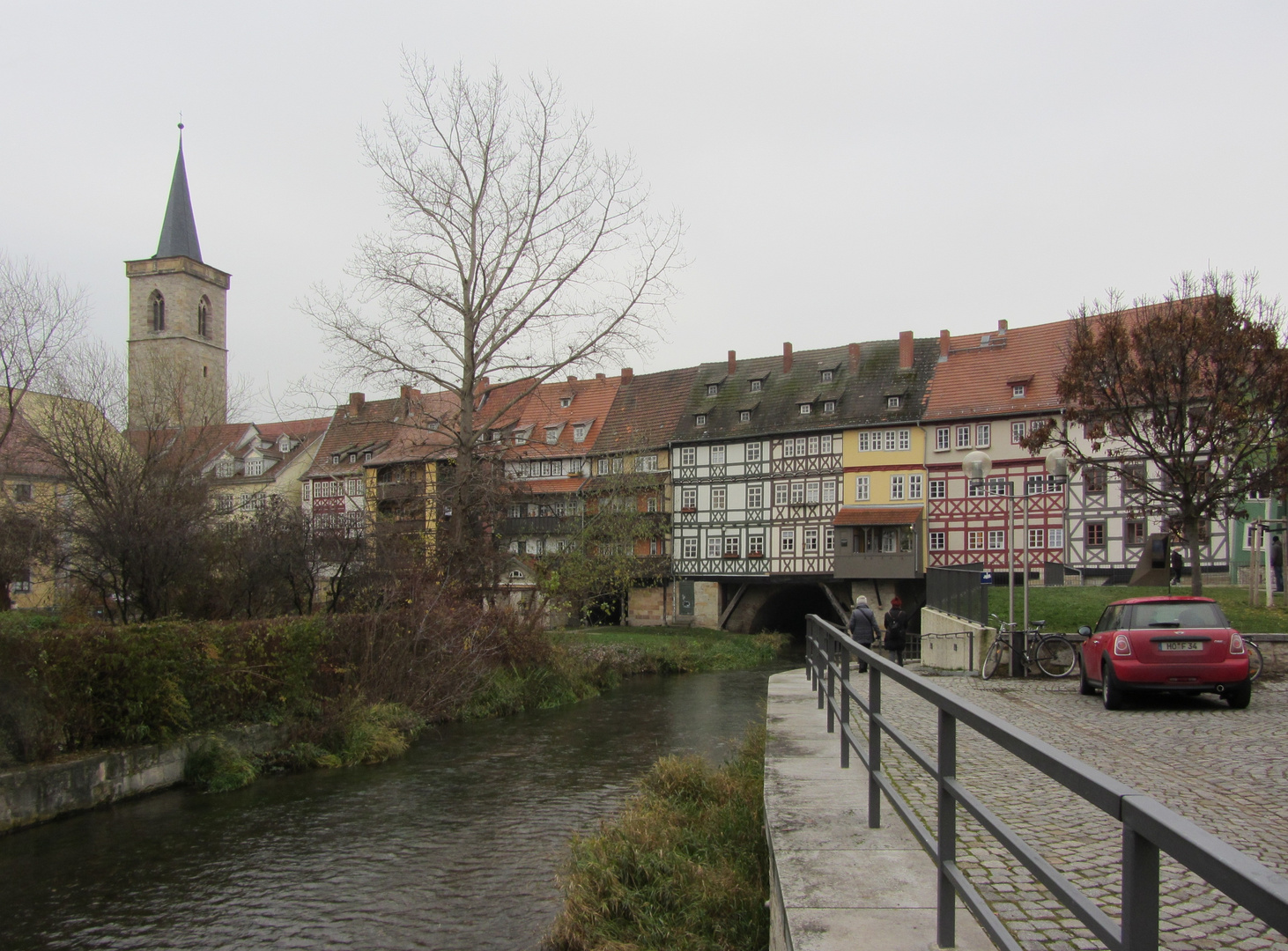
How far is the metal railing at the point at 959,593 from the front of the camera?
697 inches

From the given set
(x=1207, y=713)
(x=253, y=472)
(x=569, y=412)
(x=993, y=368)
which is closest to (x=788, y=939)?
(x=1207, y=713)

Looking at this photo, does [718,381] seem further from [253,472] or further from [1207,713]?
[1207,713]

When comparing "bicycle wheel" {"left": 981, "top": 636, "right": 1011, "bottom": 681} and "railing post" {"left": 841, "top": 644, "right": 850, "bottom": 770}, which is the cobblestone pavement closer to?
"railing post" {"left": 841, "top": 644, "right": 850, "bottom": 770}

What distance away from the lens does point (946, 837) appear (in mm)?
3486

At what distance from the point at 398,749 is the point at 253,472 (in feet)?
169

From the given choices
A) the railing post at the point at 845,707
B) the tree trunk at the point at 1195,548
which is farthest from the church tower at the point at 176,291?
the railing post at the point at 845,707

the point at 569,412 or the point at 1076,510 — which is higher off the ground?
the point at 569,412

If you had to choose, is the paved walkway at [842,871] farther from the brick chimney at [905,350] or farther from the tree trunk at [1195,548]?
the brick chimney at [905,350]

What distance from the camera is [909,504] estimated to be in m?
43.1

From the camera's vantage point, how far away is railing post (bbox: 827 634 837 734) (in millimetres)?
8648

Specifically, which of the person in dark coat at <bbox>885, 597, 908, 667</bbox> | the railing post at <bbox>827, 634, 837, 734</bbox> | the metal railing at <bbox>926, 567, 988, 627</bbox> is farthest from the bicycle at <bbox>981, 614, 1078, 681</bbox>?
the railing post at <bbox>827, 634, 837, 734</bbox>

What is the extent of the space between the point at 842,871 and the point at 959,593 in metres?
15.8

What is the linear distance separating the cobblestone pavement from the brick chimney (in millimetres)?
33479

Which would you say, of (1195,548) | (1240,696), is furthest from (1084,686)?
(1195,548)
